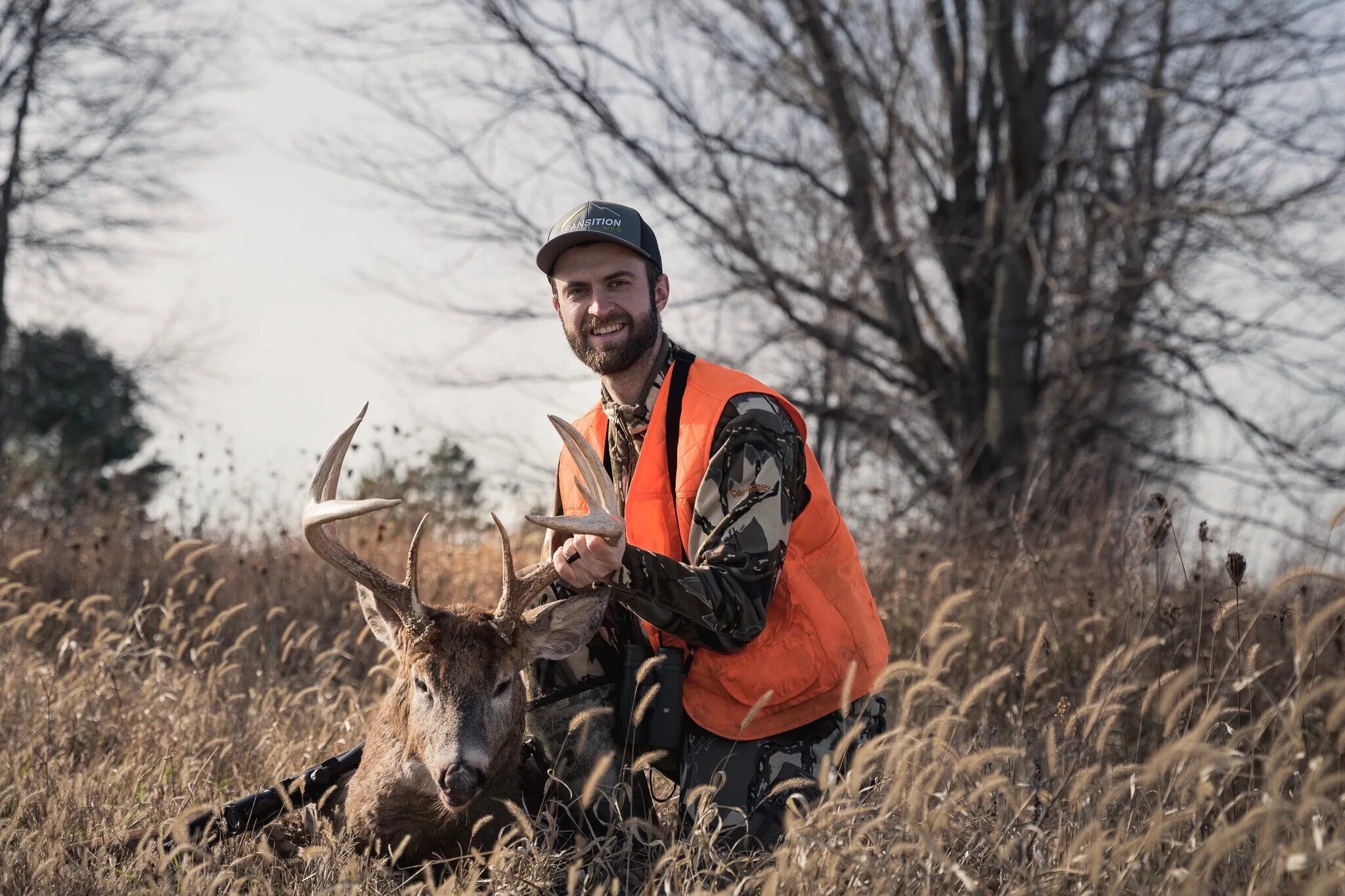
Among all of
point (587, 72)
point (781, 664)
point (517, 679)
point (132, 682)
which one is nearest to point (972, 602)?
point (781, 664)

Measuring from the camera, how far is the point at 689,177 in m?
11.9

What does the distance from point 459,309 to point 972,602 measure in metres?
7.02

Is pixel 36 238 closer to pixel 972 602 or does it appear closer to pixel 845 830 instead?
pixel 972 602

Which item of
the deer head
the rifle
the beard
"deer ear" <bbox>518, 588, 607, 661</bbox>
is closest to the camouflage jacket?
"deer ear" <bbox>518, 588, 607, 661</bbox>

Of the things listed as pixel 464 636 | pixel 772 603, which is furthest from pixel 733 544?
pixel 464 636

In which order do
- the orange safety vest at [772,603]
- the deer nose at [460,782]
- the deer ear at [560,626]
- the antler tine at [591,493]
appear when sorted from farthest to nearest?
1. the orange safety vest at [772,603]
2. the deer ear at [560,626]
3. the antler tine at [591,493]
4. the deer nose at [460,782]

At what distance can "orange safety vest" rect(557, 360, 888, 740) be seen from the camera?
417 cm

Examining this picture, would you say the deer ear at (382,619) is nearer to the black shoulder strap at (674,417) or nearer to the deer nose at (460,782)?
the deer nose at (460,782)

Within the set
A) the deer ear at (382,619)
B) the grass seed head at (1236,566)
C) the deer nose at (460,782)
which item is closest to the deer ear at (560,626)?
the deer ear at (382,619)

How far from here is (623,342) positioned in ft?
15.0

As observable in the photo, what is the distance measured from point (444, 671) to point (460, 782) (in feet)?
1.35

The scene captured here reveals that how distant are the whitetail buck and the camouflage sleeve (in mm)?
219

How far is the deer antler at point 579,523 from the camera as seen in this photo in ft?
12.2

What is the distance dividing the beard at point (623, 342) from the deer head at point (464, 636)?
2.47ft
